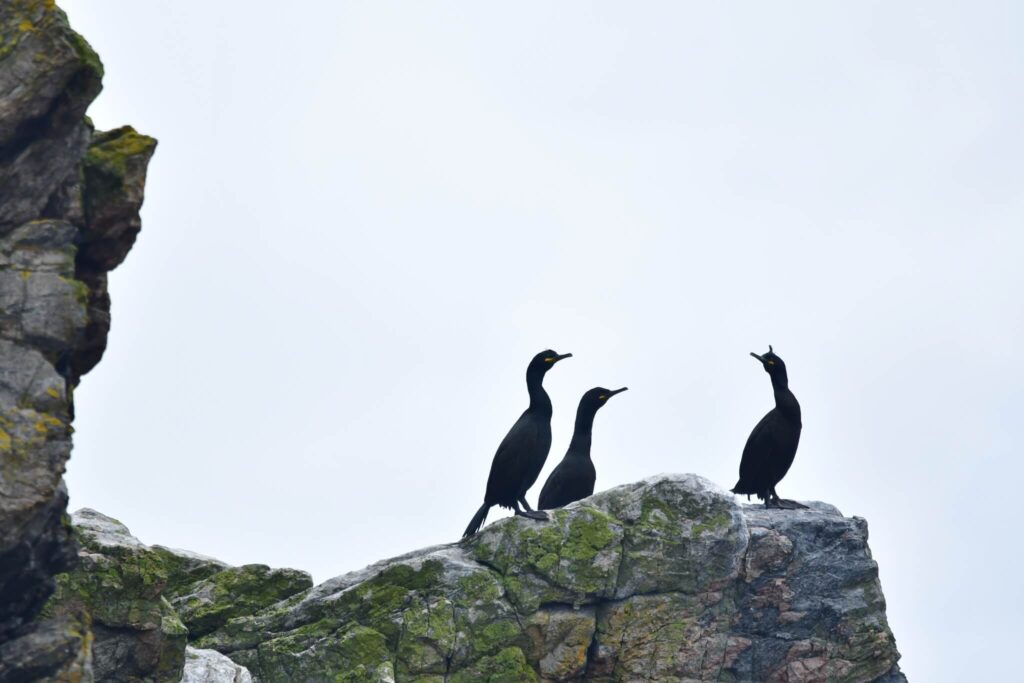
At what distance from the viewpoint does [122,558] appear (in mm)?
18156

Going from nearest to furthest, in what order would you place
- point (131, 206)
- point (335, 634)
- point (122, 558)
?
point (131, 206) → point (122, 558) → point (335, 634)

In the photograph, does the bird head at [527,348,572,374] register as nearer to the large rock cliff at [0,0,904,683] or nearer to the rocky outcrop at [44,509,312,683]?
the large rock cliff at [0,0,904,683]

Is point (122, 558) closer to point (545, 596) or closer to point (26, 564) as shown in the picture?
point (26, 564)

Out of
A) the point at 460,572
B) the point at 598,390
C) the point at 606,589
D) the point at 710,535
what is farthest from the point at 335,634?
the point at 598,390

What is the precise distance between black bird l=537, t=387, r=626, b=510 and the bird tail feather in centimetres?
281

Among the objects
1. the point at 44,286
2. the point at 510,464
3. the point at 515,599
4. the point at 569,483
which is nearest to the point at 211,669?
the point at 515,599

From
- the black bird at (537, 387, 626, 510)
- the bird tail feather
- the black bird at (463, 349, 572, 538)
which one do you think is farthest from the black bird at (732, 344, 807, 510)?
the bird tail feather

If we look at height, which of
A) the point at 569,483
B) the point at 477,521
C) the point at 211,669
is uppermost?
the point at 569,483

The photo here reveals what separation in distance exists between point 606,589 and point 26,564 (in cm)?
925

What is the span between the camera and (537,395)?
2509 cm

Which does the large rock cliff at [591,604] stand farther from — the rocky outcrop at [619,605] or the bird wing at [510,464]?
the bird wing at [510,464]

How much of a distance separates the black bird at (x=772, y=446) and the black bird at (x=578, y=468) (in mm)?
2484

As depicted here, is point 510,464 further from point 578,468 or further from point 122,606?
point 122,606

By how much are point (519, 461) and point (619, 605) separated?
3116 mm
